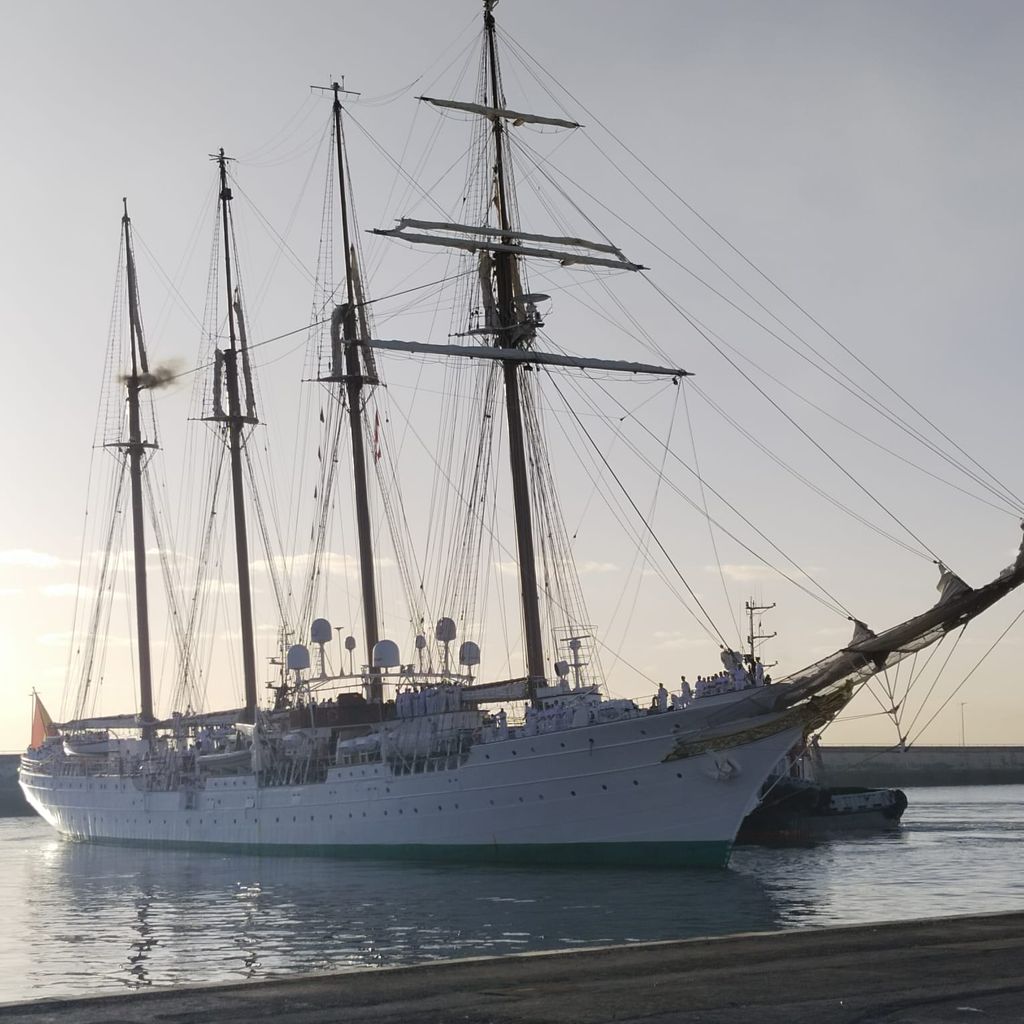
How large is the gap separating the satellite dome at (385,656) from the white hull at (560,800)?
5241mm

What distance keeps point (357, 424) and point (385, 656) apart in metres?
12.3

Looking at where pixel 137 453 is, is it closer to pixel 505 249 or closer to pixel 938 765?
pixel 505 249

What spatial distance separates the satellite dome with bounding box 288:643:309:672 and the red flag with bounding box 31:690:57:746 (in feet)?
110

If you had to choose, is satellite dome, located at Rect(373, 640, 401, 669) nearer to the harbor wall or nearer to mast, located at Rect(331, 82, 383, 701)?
mast, located at Rect(331, 82, 383, 701)

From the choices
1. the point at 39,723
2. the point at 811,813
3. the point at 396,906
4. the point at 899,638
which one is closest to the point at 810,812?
the point at 811,813

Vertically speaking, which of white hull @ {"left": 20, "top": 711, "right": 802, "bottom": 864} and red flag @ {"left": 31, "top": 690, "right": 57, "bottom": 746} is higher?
red flag @ {"left": 31, "top": 690, "right": 57, "bottom": 746}

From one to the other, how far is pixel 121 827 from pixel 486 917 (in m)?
46.5

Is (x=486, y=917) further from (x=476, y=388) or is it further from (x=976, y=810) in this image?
(x=976, y=810)

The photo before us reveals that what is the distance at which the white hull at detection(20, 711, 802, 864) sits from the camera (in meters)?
43.1

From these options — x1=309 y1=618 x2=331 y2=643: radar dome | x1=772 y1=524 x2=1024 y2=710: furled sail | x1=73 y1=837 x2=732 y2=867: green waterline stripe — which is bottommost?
x1=73 y1=837 x2=732 y2=867: green waterline stripe

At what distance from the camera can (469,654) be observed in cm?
5806

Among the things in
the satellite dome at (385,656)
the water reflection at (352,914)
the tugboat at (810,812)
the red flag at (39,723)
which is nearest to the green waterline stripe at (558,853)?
the water reflection at (352,914)

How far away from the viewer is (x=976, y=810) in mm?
99875

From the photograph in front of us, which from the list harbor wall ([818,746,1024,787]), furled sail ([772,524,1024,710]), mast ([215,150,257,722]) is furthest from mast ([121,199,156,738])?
harbor wall ([818,746,1024,787])
